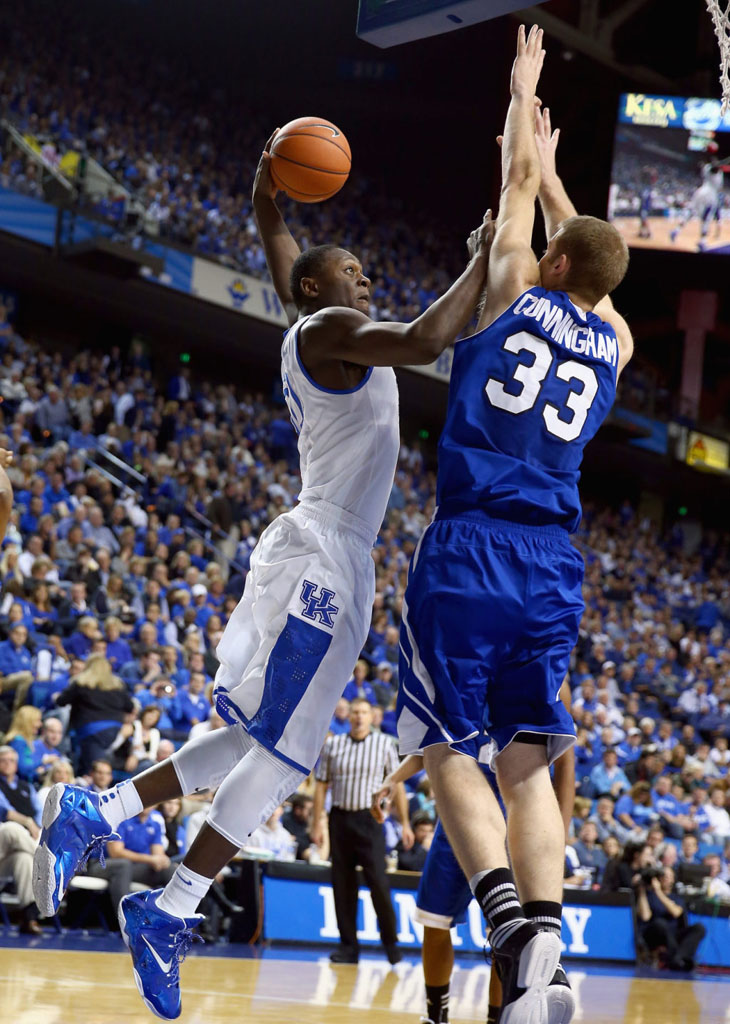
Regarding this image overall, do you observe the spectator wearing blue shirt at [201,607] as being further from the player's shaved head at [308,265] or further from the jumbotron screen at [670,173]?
the jumbotron screen at [670,173]

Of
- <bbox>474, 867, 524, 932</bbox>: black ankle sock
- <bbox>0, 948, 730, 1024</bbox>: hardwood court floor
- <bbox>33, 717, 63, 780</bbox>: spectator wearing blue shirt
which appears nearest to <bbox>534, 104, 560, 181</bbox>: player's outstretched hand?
<bbox>474, 867, 524, 932</bbox>: black ankle sock

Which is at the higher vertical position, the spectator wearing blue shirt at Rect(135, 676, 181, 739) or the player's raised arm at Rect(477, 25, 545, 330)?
the player's raised arm at Rect(477, 25, 545, 330)

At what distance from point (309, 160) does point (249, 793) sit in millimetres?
2618

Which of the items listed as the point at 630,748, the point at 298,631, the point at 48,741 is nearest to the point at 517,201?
the point at 298,631

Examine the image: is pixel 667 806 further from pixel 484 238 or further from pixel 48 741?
pixel 484 238

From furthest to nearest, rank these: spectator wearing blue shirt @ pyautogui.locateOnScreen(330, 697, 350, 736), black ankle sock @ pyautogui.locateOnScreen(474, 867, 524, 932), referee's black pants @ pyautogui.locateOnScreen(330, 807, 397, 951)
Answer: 1. spectator wearing blue shirt @ pyautogui.locateOnScreen(330, 697, 350, 736)
2. referee's black pants @ pyautogui.locateOnScreen(330, 807, 397, 951)
3. black ankle sock @ pyautogui.locateOnScreen(474, 867, 524, 932)

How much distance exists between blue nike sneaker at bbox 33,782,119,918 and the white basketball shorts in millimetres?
589

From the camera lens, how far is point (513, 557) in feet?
12.6

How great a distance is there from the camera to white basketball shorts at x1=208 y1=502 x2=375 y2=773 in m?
4.19

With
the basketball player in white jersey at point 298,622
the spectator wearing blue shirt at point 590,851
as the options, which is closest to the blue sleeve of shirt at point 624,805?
the spectator wearing blue shirt at point 590,851

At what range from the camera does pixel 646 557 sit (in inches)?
1056

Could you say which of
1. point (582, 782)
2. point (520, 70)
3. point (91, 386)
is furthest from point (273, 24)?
point (520, 70)

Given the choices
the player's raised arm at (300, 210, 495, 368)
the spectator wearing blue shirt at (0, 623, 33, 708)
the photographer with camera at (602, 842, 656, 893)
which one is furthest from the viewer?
the photographer with camera at (602, 842, 656, 893)

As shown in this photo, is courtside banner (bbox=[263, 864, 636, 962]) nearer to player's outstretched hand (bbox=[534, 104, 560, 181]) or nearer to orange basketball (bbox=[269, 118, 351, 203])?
orange basketball (bbox=[269, 118, 351, 203])
